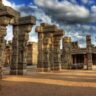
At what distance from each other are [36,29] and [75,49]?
66.0 feet

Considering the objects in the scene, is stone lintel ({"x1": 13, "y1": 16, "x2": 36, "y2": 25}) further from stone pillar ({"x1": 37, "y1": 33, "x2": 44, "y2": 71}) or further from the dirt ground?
stone pillar ({"x1": 37, "y1": 33, "x2": 44, "y2": 71})

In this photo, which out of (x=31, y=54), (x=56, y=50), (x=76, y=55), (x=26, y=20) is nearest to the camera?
(x=26, y=20)

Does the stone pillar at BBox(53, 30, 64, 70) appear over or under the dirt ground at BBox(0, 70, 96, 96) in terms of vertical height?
over

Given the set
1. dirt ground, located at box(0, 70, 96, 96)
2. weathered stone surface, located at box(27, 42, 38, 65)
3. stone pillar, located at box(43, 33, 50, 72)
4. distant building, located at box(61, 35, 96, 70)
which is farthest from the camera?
weathered stone surface, located at box(27, 42, 38, 65)

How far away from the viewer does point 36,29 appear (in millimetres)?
25984

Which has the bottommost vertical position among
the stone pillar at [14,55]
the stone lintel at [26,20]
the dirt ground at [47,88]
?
the dirt ground at [47,88]

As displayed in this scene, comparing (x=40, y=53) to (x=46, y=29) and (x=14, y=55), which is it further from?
(x=14, y=55)

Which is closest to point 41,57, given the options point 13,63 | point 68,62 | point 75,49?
point 13,63

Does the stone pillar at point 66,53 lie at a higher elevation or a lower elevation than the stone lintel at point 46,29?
lower

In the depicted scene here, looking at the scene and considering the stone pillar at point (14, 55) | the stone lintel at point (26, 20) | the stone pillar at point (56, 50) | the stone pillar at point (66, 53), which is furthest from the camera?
the stone pillar at point (66, 53)

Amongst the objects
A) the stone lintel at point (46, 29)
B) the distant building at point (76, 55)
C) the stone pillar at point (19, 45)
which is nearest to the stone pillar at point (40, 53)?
the stone lintel at point (46, 29)

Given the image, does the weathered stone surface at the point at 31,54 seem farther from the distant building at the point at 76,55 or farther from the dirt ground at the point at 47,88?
the dirt ground at the point at 47,88

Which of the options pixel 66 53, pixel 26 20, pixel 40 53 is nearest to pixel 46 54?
pixel 40 53

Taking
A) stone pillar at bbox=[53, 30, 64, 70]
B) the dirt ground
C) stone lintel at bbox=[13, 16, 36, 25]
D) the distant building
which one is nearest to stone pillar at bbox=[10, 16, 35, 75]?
Answer: stone lintel at bbox=[13, 16, 36, 25]
